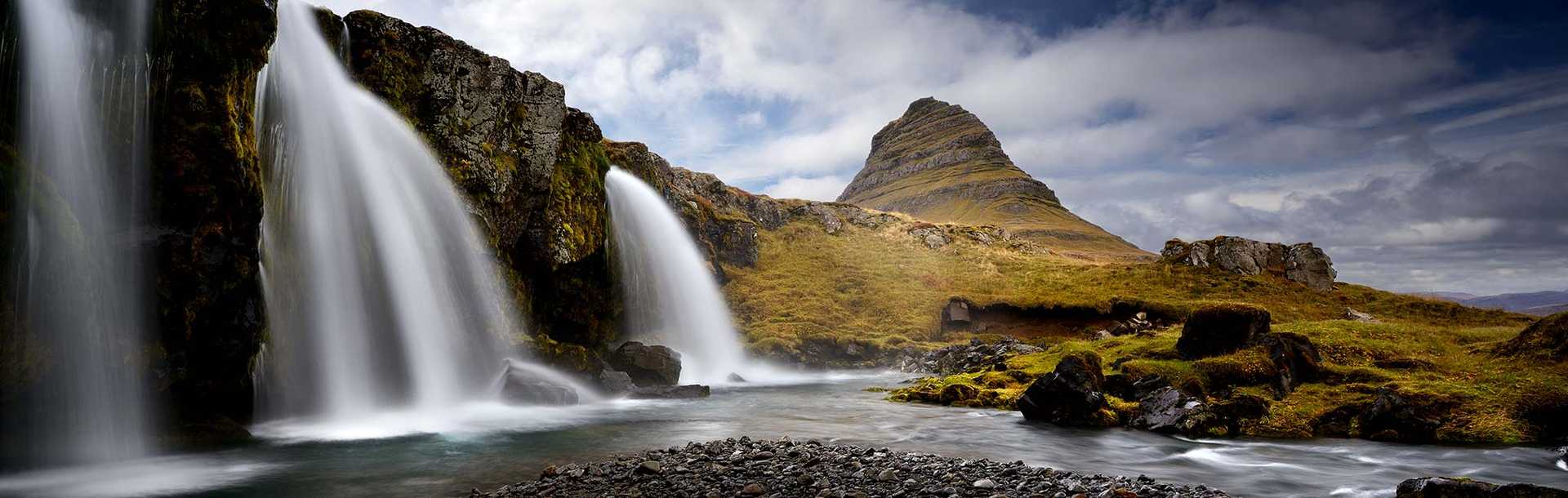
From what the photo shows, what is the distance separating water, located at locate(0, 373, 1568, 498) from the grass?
2068 mm

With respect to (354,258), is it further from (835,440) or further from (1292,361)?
(1292,361)

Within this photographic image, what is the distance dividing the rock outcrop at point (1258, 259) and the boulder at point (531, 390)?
4817cm

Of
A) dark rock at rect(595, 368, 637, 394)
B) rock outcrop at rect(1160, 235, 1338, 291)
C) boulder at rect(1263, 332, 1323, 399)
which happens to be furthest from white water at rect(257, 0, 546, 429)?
rock outcrop at rect(1160, 235, 1338, 291)

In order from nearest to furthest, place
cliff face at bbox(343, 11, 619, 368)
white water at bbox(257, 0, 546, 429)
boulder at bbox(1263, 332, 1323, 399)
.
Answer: boulder at bbox(1263, 332, 1323, 399), white water at bbox(257, 0, 546, 429), cliff face at bbox(343, 11, 619, 368)

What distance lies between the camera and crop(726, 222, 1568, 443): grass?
15.8 meters

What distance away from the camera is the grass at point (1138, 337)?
1582 cm

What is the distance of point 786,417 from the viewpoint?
2111 cm

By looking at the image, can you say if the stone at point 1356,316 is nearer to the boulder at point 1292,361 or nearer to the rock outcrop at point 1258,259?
the rock outcrop at point 1258,259

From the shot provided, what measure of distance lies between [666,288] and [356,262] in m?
20.2

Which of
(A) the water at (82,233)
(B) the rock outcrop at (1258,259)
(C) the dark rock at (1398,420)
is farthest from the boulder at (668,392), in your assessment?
→ (B) the rock outcrop at (1258,259)

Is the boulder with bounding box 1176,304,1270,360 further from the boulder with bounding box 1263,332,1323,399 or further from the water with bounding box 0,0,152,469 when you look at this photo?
the water with bounding box 0,0,152,469

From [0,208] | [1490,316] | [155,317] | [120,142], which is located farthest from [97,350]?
[1490,316]

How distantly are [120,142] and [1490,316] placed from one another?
54822mm

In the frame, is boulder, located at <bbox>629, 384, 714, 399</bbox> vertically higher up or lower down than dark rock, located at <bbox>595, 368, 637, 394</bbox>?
lower down
